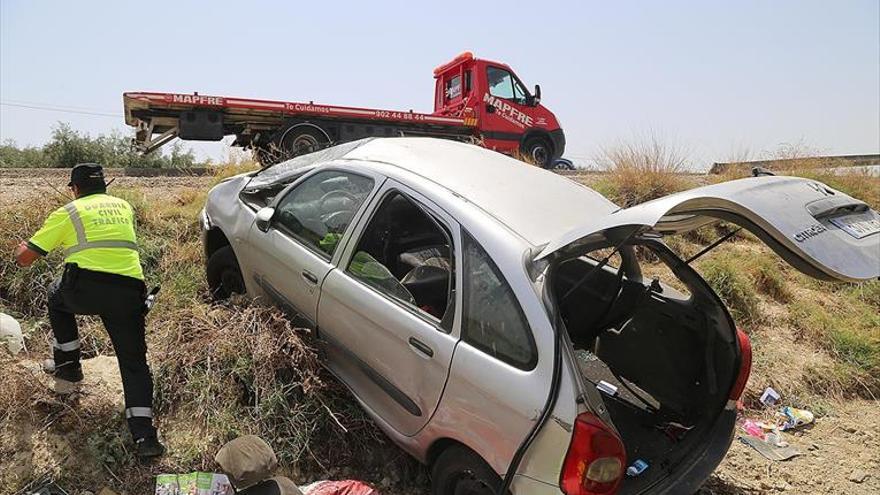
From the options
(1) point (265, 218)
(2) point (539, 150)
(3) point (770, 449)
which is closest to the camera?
(1) point (265, 218)

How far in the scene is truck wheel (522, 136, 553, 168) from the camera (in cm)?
1298

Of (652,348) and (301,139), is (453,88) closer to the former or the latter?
(301,139)

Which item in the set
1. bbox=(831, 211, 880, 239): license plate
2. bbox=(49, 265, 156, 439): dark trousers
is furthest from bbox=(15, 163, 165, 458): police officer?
bbox=(831, 211, 880, 239): license plate

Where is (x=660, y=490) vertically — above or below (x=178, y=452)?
above

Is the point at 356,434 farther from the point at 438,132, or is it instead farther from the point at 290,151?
the point at 438,132

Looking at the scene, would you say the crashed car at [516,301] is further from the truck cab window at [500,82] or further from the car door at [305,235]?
the truck cab window at [500,82]

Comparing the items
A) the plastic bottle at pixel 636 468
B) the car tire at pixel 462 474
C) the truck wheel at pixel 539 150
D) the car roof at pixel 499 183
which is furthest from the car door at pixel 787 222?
the truck wheel at pixel 539 150

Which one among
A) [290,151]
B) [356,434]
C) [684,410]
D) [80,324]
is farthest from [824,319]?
[290,151]

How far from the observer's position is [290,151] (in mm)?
9930

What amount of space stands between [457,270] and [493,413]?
63 centimetres

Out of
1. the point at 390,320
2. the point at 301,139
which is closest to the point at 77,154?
the point at 301,139

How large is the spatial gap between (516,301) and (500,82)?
36.2 feet

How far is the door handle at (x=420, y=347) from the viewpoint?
98.0 inches

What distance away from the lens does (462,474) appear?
8.09ft
